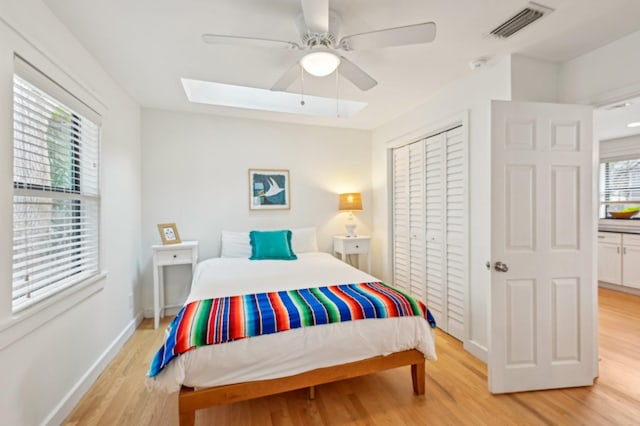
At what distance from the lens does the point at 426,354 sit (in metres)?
1.99

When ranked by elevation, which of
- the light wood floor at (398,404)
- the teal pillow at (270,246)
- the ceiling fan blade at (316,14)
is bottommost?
the light wood floor at (398,404)

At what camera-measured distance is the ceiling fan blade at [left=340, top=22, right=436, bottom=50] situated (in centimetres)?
153

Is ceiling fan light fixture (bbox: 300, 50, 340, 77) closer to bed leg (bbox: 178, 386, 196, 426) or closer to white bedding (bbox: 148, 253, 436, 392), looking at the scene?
white bedding (bbox: 148, 253, 436, 392)

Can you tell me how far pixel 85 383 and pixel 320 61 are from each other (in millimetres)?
2705

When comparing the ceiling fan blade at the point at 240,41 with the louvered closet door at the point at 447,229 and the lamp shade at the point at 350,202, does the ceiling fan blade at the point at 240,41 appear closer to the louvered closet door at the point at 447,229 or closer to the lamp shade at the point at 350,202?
the louvered closet door at the point at 447,229

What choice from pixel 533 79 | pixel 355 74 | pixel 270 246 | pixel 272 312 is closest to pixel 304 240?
pixel 270 246

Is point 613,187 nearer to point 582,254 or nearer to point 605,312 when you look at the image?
point 605,312

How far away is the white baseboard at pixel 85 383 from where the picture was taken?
1.72 m

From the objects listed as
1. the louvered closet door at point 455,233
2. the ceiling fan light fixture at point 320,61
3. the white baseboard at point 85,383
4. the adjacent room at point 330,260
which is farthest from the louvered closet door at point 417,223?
the white baseboard at point 85,383

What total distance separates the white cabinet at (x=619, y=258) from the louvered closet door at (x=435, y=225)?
3339 millimetres

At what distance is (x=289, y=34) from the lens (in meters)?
1.97

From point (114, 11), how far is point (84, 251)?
5.43 feet

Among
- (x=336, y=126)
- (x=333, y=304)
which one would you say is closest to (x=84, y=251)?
(x=333, y=304)

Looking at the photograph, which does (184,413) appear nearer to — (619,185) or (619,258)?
(619,258)
